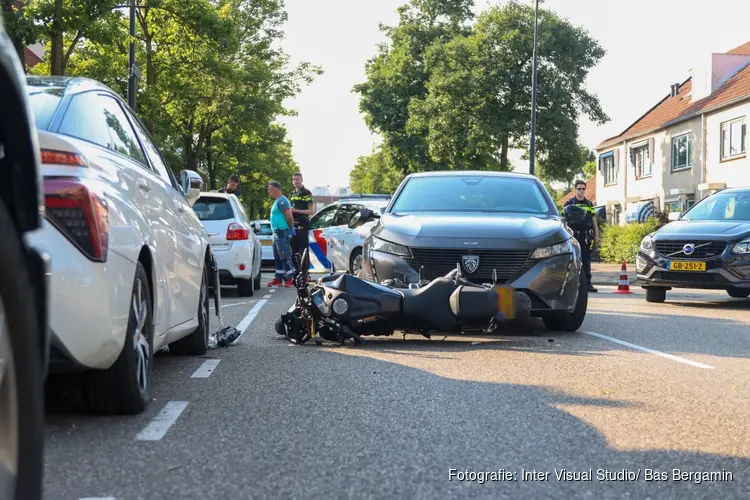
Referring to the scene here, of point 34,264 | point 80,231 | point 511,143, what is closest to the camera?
point 34,264

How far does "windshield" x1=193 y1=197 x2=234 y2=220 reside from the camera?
1595cm

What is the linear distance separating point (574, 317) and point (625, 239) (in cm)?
2377

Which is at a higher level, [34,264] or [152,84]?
[152,84]

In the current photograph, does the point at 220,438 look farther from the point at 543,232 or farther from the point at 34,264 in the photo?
the point at 543,232

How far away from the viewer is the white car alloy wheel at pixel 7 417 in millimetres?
2066

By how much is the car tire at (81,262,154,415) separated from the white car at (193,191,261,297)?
10.3 m

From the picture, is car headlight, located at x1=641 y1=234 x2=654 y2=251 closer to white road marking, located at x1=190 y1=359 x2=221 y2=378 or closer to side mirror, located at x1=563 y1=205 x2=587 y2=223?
side mirror, located at x1=563 y1=205 x2=587 y2=223

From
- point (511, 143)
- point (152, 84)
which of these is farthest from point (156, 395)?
point (511, 143)

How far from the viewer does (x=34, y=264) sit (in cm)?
218

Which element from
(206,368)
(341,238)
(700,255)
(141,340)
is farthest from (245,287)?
(141,340)

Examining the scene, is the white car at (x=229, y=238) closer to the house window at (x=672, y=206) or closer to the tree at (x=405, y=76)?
the house window at (x=672, y=206)

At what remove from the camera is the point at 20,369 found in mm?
2107

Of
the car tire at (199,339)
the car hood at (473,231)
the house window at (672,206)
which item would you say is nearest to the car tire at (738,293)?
the car hood at (473,231)

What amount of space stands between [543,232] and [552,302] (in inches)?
25.5
